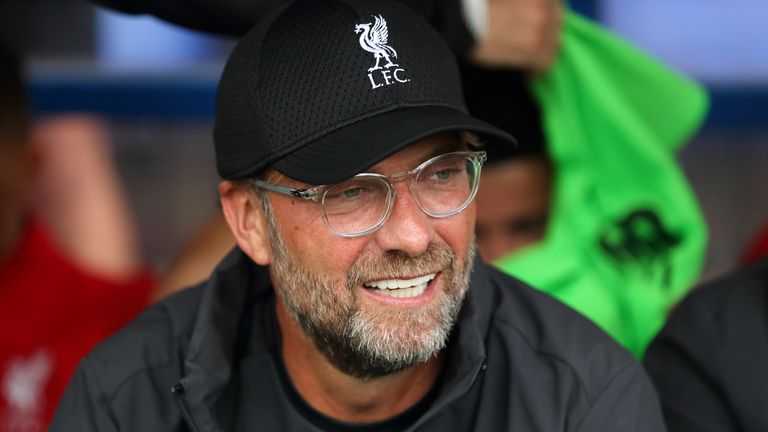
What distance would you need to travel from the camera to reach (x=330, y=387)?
188 centimetres

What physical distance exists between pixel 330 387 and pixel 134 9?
0.80m

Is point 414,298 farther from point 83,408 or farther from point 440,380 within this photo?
point 83,408

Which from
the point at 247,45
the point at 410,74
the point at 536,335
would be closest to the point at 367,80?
the point at 410,74

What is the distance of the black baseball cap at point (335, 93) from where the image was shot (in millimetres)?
1670

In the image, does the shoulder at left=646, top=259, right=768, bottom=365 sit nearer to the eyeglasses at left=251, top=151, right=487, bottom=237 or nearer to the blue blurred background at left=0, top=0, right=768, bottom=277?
the eyeglasses at left=251, top=151, right=487, bottom=237

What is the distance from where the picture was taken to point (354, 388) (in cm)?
186

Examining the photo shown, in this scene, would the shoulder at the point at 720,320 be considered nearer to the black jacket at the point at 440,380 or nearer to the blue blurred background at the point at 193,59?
the black jacket at the point at 440,380

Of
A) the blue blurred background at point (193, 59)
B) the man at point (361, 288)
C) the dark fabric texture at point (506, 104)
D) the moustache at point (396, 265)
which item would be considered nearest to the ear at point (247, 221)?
the man at point (361, 288)

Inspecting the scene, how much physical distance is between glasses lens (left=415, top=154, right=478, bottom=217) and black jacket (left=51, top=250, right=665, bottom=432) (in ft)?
0.59

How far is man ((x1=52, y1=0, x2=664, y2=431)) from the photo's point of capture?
5.56ft

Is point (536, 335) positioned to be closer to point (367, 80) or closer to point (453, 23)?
point (367, 80)

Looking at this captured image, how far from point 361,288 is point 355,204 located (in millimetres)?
131

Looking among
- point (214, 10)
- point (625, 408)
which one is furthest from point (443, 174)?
point (214, 10)

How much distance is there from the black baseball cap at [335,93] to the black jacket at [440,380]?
0.30 meters
